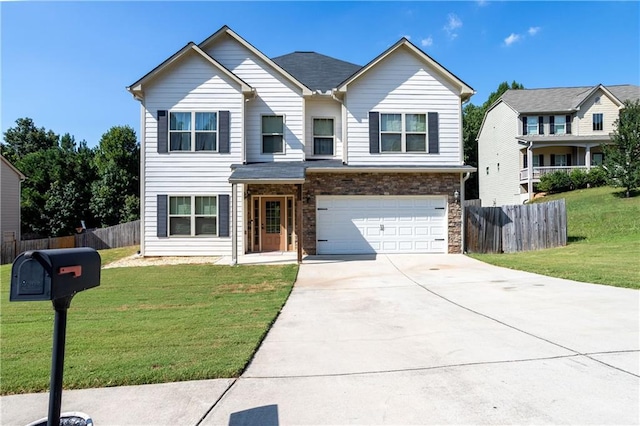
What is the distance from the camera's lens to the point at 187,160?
1418 cm

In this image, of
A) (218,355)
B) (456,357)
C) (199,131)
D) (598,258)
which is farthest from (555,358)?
(199,131)

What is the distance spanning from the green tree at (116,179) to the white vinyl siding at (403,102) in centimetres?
2201

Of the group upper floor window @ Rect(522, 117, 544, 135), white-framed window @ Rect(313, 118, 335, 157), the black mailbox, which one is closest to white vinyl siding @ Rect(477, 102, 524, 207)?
upper floor window @ Rect(522, 117, 544, 135)

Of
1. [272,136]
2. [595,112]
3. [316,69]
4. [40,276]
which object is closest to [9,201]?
[272,136]

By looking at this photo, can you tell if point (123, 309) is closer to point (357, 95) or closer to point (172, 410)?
point (172, 410)

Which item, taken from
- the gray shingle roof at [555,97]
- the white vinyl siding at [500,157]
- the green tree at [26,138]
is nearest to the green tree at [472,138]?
the white vinyl siding at [500,157]

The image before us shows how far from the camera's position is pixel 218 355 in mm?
4148

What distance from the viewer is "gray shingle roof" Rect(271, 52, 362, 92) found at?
16219 mm

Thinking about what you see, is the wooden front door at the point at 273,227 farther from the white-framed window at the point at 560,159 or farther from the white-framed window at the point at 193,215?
the white-framed window at the point at 560,159

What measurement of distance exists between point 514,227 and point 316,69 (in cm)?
1090

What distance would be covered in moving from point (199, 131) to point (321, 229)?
5.88m

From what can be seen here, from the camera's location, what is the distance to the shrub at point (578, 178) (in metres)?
26.9

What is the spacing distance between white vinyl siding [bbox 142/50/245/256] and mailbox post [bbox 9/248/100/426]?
1201cm

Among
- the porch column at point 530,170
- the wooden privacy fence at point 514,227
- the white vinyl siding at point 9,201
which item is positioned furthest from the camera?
the porch column at point 530,170
